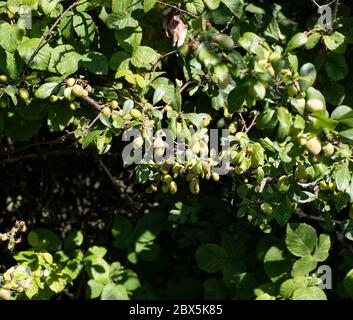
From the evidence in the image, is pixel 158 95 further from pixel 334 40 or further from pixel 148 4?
pixel 334 40

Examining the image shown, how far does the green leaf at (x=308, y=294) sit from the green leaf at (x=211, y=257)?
42 cm

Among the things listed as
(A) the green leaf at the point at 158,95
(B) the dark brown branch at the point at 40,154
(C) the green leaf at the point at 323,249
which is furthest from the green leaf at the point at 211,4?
(B) the dark brown branch at the point at 40,154

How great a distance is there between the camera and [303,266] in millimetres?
2020

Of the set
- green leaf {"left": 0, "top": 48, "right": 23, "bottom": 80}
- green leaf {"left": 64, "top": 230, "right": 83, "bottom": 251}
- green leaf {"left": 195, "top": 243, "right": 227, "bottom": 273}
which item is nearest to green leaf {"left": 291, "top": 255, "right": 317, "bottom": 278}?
green leaf {"left": 195, "top": 243, "right": 227, "bottom": 273}

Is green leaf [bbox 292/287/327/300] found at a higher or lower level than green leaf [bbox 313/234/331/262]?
lower

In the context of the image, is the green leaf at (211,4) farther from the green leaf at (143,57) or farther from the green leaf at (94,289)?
the green leaf at (94,289)

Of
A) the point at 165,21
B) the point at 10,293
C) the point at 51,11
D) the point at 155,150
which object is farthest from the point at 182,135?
the point at 10,293

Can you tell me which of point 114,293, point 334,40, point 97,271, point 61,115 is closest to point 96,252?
point 97,271

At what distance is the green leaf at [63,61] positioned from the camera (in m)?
1.74

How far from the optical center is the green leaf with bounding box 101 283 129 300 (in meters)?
2.28

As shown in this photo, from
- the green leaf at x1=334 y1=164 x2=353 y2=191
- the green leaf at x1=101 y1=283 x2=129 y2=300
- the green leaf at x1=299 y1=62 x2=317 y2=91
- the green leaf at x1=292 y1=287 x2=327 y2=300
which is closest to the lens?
the green leaf at x1=299 y1=62 x2=317 y2=91

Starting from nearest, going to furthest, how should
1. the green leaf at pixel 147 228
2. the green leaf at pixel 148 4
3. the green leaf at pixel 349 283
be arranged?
the green leaf at pixel 148 4
the green leaf at pixel 349 283
the green leaf at pixel 147 228

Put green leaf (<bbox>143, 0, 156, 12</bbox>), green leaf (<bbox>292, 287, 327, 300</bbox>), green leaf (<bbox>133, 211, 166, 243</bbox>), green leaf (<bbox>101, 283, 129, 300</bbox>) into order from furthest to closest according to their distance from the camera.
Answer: green leaf (<bbox>133, 211, 166, 243</bbox>) < green leaf (<bbox>101, 283, 129, 300</bbox>) < green leaf (<bbox>292, 287, 327, 300</bbox>) < green leaf (<bbox>143, 0, 156, 12</bbox>)

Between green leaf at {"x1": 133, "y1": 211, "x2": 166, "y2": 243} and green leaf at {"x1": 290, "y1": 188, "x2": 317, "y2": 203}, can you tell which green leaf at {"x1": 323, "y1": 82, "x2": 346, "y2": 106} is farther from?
green leaf at {"x1": 133, "y1": 211, "x2": 166, "y2": 243}
